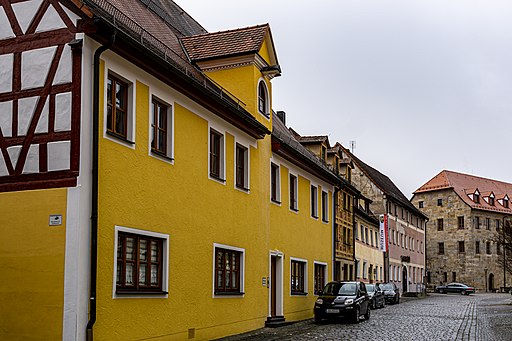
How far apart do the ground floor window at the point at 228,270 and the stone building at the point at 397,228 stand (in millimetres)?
37364

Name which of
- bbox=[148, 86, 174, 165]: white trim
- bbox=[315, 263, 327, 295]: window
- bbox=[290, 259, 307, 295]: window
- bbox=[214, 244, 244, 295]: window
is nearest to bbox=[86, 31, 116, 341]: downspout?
bbox=[148, 86, 174, 165]: white trim

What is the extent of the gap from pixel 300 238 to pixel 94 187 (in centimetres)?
1647

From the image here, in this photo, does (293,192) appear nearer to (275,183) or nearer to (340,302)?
(275,183)

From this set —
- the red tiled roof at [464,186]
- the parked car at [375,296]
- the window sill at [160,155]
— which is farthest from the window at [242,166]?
the red tiled roof at [464,186]

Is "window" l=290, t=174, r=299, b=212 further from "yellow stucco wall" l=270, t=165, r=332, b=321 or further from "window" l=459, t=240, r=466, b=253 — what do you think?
"window" l=459, t=240, r=466, b=253

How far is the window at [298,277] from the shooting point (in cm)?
2891

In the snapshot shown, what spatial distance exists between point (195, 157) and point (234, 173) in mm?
3188

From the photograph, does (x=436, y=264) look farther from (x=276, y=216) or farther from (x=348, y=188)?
(x=276, y=216)

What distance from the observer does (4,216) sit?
571 inches

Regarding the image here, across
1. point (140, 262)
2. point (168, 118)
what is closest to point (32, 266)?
point (140, 262)

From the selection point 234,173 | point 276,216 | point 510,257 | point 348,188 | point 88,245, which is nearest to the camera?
point 88,245

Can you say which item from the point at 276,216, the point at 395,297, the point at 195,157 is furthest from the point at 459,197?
the point at 195,157

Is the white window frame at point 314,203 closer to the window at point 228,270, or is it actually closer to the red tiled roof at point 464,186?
the window at point 228,270

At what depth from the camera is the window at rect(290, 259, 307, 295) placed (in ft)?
94.8
